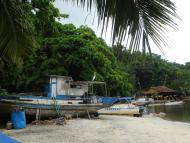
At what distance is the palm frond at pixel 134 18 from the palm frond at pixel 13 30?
57.2 inches

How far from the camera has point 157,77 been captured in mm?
65750

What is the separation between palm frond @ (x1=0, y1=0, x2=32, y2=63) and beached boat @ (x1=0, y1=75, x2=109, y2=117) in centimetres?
1199

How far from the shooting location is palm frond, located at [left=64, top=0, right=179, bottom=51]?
2640mm

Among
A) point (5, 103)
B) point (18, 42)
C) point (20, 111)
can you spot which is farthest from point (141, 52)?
point (5, 103)

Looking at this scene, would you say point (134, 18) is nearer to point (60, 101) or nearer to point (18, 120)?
point (18, 120)

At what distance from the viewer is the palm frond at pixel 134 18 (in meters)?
2.64

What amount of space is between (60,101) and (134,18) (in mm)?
16551

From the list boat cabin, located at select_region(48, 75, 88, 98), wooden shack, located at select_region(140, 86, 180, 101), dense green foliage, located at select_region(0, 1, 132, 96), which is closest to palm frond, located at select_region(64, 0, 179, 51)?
boat cabin, located at select_region(48, 75, 88, 98)

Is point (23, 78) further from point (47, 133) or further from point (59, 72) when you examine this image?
point (47, 133)

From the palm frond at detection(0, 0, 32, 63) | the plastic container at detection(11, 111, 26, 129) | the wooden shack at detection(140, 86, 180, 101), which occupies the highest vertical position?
the wooden shack at detection(140, 86, 180, 101)

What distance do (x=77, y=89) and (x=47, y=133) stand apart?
777cm

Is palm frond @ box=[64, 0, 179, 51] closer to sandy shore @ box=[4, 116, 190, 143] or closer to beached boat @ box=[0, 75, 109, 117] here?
sandy shore @ box=[4, 116, 190, 143]

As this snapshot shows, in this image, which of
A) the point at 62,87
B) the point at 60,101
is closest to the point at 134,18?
the point at 60,101

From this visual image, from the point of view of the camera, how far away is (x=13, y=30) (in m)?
4.15
